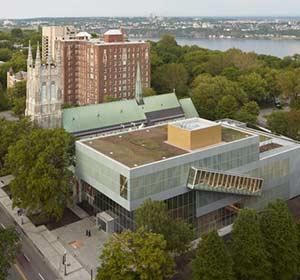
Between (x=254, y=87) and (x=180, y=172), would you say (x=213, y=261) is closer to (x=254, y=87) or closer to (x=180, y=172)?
(x=180, y=172)

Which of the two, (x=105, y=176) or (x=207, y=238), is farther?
(x=105, y=176)

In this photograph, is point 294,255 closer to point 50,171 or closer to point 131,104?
point 50,171

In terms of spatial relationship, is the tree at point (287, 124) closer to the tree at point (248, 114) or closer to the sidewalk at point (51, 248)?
the tree at point (248, 114)

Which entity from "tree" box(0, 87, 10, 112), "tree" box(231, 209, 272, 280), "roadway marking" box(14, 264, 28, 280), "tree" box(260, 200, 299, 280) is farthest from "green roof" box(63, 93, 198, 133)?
"tree" box(0, 87, 10, 112)

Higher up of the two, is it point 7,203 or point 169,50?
point 169,50

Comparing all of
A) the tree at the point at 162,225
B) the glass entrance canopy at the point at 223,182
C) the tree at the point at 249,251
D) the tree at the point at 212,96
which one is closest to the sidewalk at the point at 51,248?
the tree at the point at 162,225

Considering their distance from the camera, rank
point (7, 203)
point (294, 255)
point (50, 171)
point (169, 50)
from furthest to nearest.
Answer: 1. point (169, 50)
2. point (7, 203)
3. point (50, 171)
4. point (294, 255)

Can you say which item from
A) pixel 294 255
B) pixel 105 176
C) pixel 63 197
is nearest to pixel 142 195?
pixel 105 176

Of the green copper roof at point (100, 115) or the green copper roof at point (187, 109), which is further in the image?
→ the green copper roof at point (187, 109)
